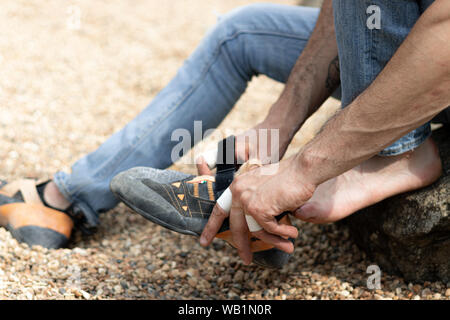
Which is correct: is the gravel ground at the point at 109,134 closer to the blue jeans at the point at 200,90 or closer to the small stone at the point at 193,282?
the small stone at the point at 193,282

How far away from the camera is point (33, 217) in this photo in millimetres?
1690

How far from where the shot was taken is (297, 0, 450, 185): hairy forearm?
35.5 inches

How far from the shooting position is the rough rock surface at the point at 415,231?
1.33 metres

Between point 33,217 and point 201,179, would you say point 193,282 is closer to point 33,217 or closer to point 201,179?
point 201,179

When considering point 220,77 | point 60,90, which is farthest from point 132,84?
point 220,77

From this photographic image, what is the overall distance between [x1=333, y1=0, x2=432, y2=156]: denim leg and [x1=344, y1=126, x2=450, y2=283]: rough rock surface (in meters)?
0.20

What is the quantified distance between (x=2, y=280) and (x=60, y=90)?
77.4 inches

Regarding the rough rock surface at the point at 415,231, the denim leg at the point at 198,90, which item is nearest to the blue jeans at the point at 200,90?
the denim leg at the point at 198,90

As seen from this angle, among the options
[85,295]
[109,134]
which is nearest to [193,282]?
[85,295]

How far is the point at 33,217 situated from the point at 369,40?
4.15 feet

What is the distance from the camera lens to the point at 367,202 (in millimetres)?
1335

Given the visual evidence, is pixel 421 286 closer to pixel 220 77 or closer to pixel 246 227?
pixel 246 227

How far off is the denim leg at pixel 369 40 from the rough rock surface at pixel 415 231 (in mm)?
195

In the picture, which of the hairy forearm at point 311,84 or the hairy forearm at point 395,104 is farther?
the hairy forearm at point 311,84
